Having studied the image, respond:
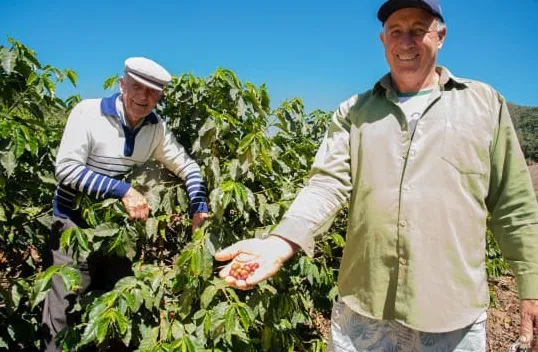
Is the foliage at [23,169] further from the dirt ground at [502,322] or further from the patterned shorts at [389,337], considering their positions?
the dirt ground at [502,322]

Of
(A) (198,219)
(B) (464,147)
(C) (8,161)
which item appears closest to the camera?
(B) (464,147)

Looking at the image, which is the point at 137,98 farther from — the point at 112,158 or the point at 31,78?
the point at 31,78

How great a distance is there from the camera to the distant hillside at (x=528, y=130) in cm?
2653

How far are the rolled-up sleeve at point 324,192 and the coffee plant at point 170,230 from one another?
549 mm

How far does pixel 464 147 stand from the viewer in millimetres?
1264

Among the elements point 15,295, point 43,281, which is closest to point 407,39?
point 43,281

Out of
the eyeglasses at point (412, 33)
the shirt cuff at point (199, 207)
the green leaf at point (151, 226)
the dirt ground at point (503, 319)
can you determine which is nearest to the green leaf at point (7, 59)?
the green leaf at point (151, 226)

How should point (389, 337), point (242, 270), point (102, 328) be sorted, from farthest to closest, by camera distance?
point (102, 328)
point (389, 337)
point (242, 270)

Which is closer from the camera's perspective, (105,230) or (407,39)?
(407,39)

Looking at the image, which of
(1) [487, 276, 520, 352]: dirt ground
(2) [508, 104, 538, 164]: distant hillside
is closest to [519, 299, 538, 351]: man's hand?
(1) [487, 276, 520, 352]: dirt ground

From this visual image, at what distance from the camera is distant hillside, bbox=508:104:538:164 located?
1045 inches

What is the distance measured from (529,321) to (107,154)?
1.83 meters

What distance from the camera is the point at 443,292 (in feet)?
4.17

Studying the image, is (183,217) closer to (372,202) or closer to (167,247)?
(167,247)
